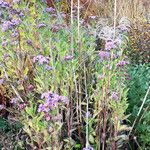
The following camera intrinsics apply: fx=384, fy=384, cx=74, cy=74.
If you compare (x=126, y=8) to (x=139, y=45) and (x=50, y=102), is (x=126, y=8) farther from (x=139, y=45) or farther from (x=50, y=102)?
(x=50, y=102)

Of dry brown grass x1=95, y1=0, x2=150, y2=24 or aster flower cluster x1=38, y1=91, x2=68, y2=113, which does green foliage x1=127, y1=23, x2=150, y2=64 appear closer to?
dry brown grass x1=95, y1=0, x2=150, y2=24

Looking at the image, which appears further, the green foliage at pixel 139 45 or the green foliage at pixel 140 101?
the green foliage at pixel 139 45

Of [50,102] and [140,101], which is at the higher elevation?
[50,102]

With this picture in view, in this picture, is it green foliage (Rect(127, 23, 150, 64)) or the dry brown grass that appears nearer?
green foliage (Rect(127, 23, 150, 64))

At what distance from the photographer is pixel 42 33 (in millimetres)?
3158

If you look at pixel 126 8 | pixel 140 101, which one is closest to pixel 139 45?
pixel 140 101

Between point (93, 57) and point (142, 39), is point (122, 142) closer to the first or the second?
point (93, 57)

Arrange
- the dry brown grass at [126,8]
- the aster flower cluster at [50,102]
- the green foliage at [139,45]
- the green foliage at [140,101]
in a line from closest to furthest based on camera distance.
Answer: the aster flower cluster at [50,102], the green foliage at [140,101], the green foliage at [139,45], the dry brown grass at [126,8]

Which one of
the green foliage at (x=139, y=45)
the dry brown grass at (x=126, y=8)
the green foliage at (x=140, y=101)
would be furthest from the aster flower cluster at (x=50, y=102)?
the dry brown grass at (x=126, y=8)

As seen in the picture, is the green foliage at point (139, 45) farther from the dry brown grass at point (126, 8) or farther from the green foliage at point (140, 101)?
the dry brown grass at point (126, 8)

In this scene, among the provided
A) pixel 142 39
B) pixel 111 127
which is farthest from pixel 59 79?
pixel 142 39

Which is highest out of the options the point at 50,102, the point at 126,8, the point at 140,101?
the point at 126,8

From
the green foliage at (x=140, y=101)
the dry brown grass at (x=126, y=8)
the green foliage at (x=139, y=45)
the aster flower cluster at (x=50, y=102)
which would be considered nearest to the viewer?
the aster flower cluster at (x=50, y=102)

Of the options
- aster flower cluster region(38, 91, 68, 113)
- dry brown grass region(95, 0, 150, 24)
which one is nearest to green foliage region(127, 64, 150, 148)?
aster flower cluster region(38, 91, 68, 113)
